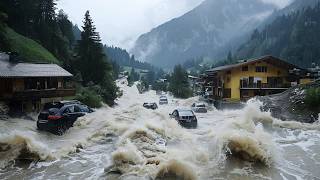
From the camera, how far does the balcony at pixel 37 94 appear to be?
36.2 metres

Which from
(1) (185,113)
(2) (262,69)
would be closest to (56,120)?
(1) (185,113)

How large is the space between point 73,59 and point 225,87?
26283mm

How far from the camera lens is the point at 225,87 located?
62.6 m

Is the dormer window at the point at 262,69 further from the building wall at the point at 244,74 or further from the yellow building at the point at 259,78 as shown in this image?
the building wall at the point at 244,74

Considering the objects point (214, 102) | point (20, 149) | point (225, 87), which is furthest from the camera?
point (214, 102)

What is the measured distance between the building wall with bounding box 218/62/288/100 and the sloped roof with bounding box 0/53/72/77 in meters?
28.6

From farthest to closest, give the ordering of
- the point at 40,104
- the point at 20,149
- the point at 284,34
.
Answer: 1. the point at 284,34
2. the point at 40,104
3. the point at 20,149

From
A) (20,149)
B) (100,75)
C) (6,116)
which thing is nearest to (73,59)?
(100,75)

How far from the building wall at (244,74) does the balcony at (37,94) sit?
2709 centimetres

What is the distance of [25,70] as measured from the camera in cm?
3947

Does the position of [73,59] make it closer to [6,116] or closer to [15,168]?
[6,116]

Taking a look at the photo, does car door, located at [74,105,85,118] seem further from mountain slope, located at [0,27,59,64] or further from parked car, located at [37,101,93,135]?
mountain slope, located at [0,27,59,64]

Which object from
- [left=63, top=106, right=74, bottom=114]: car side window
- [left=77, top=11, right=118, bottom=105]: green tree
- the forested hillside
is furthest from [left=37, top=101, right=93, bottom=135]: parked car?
the forested hillside

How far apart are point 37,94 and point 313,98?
1126 inches
